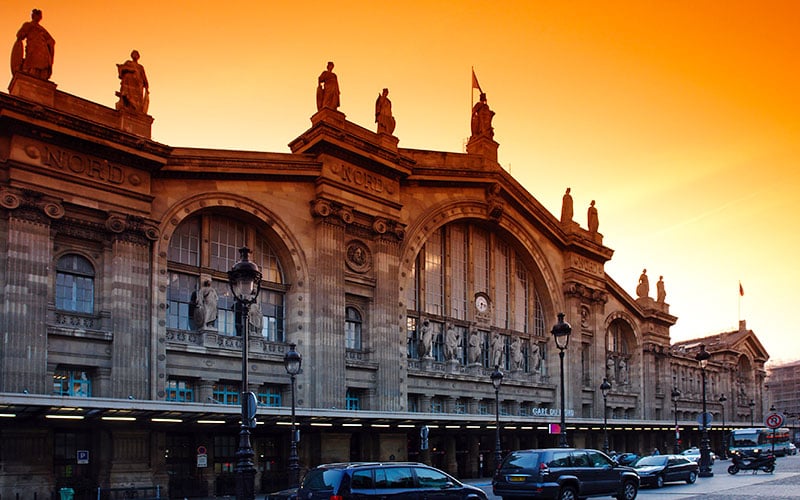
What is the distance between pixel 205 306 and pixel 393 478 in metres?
21.7

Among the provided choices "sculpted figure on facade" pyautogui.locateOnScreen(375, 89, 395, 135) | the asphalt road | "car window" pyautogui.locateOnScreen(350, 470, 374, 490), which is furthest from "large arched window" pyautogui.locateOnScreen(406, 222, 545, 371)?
"car window" pyautogui.locateOnScreen(350, 470, 374, 490)

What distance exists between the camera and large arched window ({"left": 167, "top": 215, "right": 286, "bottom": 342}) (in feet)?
128

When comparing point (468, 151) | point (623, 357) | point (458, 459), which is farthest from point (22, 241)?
point (623, 357)

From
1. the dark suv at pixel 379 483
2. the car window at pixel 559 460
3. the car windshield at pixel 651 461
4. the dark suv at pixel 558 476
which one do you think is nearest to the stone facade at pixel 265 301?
the car windshield at pixel 651 461

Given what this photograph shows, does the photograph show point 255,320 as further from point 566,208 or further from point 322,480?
point 566,208

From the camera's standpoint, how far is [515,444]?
54.1 metres

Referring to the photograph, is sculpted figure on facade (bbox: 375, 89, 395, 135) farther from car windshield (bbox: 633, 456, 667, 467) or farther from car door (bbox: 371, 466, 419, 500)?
car door (bbox: 371, 466, 419, 500)

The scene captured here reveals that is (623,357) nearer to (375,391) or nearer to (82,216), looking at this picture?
(375,391)

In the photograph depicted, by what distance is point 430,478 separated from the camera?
67.6ft

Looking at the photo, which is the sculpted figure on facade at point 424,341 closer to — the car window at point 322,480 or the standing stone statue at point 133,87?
the standing stone statue at point 133,87

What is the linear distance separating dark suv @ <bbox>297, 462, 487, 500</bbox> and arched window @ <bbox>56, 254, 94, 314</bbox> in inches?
752

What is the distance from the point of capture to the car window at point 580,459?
84.9 feet

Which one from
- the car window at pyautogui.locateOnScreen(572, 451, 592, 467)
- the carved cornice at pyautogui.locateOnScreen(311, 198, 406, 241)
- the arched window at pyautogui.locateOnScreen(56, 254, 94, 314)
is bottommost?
the car window at pyautogui.locateOnScreen(572, 451, 592, 467)

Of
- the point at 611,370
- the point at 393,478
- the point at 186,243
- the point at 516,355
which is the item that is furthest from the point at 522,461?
the point at 611,370
